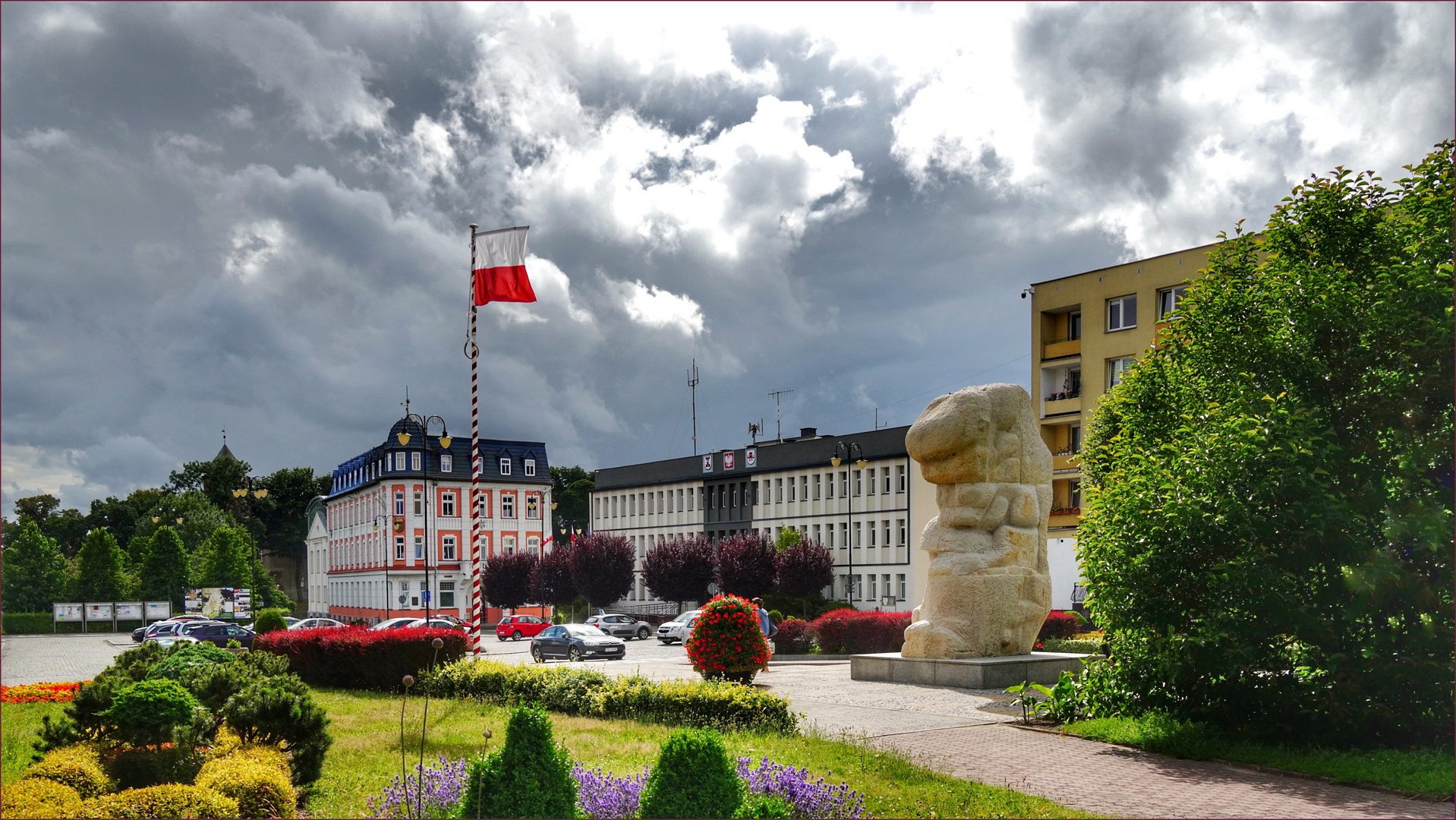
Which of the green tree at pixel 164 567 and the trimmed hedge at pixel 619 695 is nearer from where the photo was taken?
the trimmed hedge at pixel 619 695

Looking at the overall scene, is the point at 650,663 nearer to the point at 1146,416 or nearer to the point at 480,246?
the point at 480,246

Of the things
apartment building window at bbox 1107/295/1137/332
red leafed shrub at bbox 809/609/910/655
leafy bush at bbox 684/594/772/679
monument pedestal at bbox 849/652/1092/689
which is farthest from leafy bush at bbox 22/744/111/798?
apartment building window at bbox 1107/295/1137/332

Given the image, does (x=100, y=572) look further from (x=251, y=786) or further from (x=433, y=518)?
(x=251, y=786)

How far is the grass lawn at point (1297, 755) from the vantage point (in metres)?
10.9

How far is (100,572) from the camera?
77.3 meters

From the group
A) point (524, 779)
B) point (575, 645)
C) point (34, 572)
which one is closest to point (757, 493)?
point (575, 645)

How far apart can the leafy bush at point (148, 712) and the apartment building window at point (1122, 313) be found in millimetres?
44583

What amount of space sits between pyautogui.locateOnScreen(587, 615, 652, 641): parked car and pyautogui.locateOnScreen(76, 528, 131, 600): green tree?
40.4 meters

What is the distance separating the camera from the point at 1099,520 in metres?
15.1

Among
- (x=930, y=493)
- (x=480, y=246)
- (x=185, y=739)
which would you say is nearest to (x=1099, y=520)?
(x=185, y=739)

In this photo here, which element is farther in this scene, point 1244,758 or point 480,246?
point 480,246

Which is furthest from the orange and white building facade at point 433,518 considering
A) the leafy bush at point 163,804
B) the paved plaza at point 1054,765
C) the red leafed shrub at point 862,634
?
the leafy bush at point 163,804

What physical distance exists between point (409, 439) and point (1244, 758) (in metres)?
77.9

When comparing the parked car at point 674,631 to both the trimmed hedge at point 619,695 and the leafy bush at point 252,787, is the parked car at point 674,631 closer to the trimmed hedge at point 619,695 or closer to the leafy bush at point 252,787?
the trimmed hedge at point 619,695
